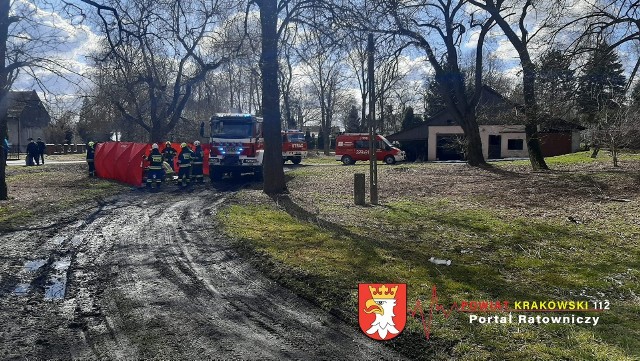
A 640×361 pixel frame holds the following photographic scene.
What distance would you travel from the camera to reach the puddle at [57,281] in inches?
233

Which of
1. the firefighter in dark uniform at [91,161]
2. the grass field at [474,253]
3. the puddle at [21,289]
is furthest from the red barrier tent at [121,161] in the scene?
the puddle at [21,289]

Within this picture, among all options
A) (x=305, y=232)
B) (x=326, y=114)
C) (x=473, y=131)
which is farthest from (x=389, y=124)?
(x=305, y=232)

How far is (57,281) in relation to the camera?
650cm

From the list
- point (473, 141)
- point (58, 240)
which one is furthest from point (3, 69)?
point (473, 141)

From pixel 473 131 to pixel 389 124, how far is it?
51.4 m

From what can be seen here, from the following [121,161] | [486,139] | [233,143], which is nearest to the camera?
[121,161]

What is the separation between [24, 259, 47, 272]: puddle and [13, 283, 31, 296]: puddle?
0.76 meters

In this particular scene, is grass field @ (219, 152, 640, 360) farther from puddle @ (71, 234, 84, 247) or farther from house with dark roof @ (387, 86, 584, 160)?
house with dark roof @ (387, 86, 584, 160)

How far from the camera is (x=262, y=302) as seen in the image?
5.60m

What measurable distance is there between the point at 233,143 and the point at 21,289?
50.6 feet

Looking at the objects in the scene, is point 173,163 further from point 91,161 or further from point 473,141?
point 473,141

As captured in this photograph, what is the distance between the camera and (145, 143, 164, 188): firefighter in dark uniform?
18000 millimetres

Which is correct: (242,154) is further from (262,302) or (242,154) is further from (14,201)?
(262,302)

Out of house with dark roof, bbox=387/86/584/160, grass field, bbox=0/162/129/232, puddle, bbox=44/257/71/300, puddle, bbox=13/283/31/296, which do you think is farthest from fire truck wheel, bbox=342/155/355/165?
puddle, bbox=13/283/31/296
